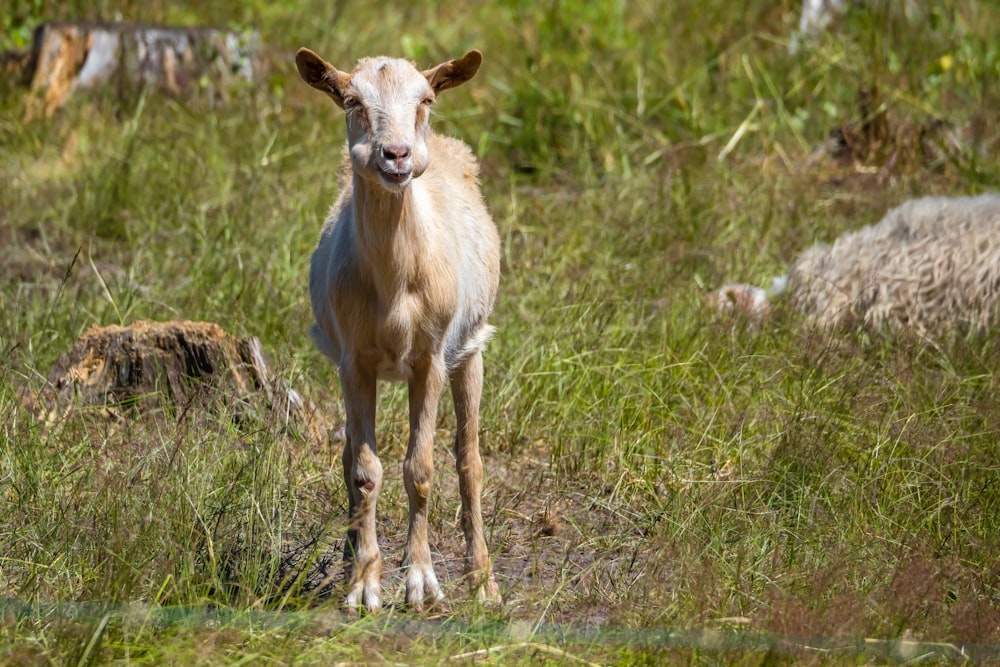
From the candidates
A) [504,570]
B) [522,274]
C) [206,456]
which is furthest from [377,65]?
[522,274]

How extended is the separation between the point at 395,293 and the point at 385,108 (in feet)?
2.13

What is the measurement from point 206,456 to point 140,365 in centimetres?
111

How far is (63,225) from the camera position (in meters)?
8.12

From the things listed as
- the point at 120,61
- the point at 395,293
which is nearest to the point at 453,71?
the point at 395,293

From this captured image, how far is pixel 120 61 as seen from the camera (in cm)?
984

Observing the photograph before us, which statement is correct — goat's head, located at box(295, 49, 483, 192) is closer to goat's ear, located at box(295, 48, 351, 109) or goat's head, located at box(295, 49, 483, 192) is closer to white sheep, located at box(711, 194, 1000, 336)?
goat's ear, located at box(295, 48, 351, 109)

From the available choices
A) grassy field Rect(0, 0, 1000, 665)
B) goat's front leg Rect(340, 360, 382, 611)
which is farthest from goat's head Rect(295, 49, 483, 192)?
grassy field Rect(0, 0, 1000, 665)

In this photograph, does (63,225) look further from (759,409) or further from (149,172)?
(759,409)

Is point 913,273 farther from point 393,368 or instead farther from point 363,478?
point 363,478

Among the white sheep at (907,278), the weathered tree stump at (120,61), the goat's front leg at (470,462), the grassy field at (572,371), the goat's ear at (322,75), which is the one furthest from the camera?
the weathered tree stump at (120,61)

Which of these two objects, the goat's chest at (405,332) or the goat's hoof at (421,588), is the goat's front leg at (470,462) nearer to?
the goat's hoof at (421,588)

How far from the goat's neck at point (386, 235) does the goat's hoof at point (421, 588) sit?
98 cm

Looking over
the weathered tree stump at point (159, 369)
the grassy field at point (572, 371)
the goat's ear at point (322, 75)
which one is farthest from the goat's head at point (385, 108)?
the weathered tree stump at point (159, 369)

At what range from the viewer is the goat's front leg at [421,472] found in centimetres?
479
